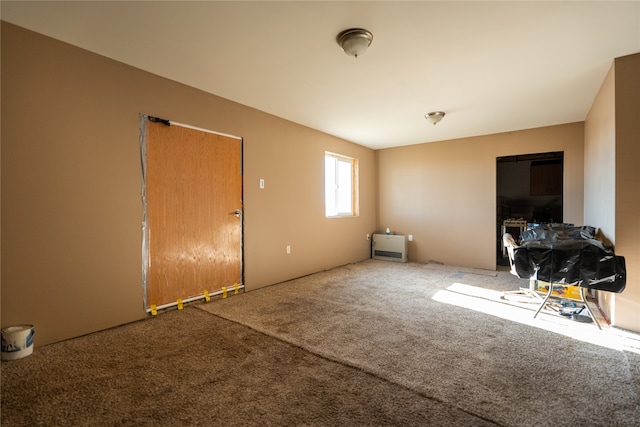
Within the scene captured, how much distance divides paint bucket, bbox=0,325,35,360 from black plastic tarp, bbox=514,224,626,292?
4.08m

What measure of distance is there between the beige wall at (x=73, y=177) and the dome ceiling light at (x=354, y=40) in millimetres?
1843

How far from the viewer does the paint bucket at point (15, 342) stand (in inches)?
82.1

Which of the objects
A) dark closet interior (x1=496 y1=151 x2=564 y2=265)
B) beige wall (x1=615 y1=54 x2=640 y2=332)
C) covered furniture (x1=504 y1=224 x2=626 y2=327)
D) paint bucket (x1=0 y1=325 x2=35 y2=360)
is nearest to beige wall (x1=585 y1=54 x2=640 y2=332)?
beige wall (x1=615 y1=54 x2=640 y2=332)

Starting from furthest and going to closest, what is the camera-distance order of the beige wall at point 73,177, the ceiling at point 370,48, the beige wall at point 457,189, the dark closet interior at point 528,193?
the dark closet interior at point 528,193 → the beige wall at point 457,189 → the beige wall at point 73,177 → the ceiling at point 370,48

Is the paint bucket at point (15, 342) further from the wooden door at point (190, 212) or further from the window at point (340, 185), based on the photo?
the window at point (340, 185)

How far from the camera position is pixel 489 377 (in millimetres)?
1906

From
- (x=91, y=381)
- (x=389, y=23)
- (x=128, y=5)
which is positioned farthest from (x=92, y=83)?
(x=389, y=23)

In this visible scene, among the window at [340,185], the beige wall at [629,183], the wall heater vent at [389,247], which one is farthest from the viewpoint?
the wall heater vent at [389,247]

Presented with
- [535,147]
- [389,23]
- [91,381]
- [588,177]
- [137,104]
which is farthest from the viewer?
[535,147]

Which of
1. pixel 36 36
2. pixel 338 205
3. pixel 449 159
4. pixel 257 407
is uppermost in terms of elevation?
pixel 36 36

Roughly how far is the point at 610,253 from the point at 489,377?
5.36 feet

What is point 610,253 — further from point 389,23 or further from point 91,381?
point 91,381

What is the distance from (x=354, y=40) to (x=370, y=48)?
10.9 inches

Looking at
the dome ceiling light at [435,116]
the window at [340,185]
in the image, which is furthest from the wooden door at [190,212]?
the dome ceiling light at [435,116]
